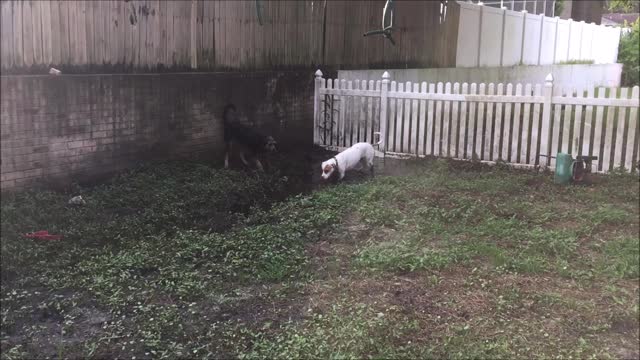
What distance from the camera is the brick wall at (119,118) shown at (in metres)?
4.89

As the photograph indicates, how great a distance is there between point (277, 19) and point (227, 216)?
11.8 feet

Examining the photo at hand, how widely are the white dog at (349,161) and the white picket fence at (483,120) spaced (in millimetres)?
768

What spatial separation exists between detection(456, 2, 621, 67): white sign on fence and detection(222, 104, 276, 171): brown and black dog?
6.69m

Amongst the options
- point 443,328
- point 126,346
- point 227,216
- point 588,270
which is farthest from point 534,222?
point 126,346

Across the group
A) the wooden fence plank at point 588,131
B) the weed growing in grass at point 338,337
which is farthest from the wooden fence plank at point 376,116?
the weed growing in grass at point 338,337

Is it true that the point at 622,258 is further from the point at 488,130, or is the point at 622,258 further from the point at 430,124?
the point at 430,124

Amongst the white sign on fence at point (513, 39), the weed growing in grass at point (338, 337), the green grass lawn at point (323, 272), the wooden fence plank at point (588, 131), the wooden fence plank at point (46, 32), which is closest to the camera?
the weed growing in grass at point (338, 337)

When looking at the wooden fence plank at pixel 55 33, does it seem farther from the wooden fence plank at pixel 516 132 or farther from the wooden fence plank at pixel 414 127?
the wooden fence plank at pixel 516 132

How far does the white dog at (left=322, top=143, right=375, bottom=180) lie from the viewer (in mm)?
6320

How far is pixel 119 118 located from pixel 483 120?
4291 millimetres

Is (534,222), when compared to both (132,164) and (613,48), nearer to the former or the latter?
(132,164)

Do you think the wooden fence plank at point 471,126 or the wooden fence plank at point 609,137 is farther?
the wooden fence plank at point 471,126

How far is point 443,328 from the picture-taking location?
3.16 m

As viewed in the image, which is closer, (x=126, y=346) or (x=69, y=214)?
(x=126, y=346)
